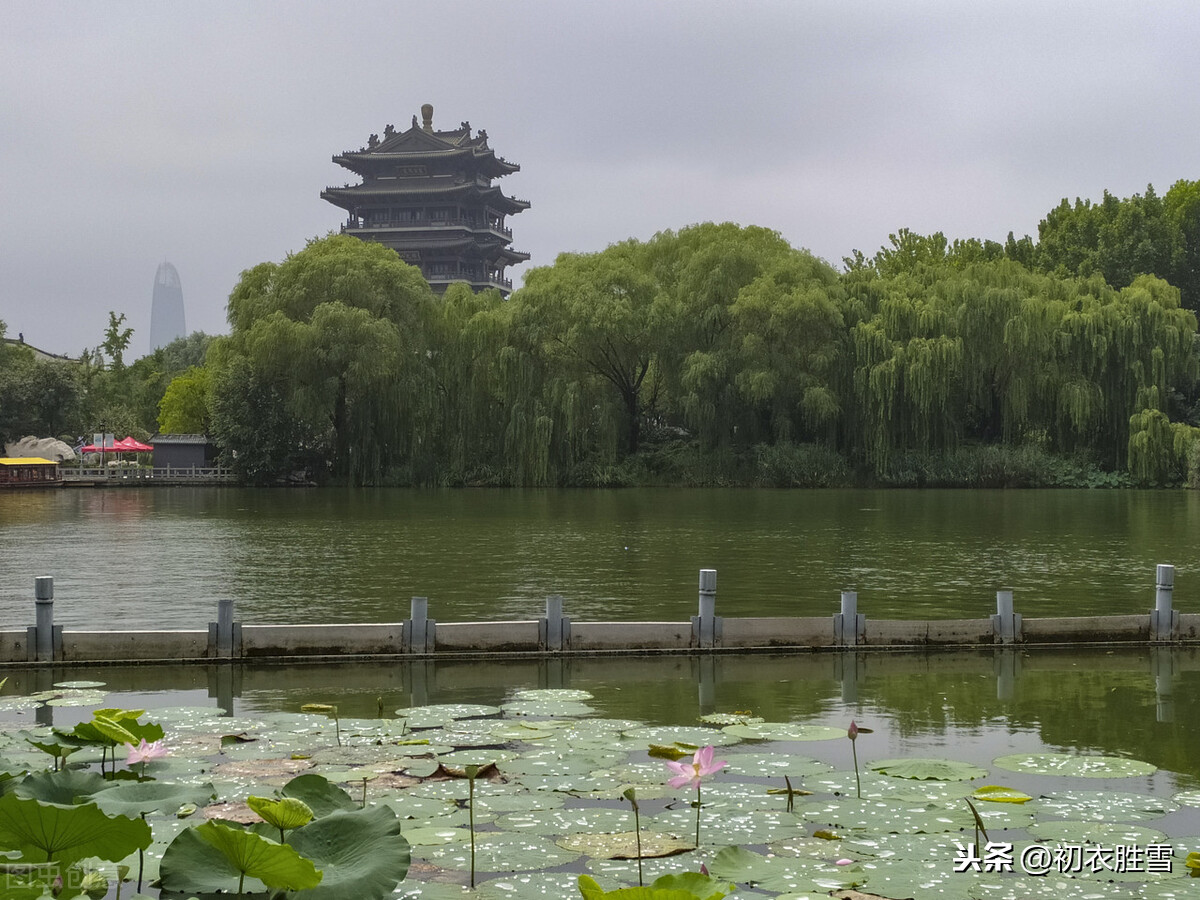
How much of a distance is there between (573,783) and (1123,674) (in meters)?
5.30

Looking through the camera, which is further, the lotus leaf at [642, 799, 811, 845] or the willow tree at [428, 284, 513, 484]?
the willow tree at [428, 284, 513, 484]

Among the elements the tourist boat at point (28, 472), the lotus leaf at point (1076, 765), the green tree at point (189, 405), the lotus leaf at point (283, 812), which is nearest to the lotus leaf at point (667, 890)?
the lotus leaf at point (283, 812)

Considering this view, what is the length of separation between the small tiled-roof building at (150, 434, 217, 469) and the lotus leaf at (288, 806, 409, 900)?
4676 centimetres

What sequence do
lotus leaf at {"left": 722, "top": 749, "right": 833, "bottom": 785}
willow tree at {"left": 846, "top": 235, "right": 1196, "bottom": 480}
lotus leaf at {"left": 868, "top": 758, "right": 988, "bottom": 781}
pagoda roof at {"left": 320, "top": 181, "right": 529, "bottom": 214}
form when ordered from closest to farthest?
lotus leaf at {"left": 868, "top": 758, "right": 988, "bottom": 781}, lotus leaf at {"left": 722, "top": 749, "right": 833, "bottom": 785}, willow tree at {"left": 846, "top": 235, "right": 1196, "bottom": 480}, pagoda roof at {"left": 320, "top": 181, "right": 529, "bottom": 214}

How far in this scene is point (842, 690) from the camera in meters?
8.70

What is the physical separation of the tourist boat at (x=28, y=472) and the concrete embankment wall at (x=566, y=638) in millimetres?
40513

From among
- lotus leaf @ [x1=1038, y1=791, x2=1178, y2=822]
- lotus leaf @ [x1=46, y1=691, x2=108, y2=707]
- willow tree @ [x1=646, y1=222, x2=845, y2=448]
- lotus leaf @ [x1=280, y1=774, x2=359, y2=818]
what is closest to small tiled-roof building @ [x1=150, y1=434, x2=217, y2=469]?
willow tree @ [x1=646, y1=222, x2=845, y2=448]

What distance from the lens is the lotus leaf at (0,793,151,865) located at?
9.77ft

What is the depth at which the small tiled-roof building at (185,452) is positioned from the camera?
48.1 meters

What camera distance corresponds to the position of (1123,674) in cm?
930

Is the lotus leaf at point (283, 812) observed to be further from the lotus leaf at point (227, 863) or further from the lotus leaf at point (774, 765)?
the lotus leaf at point (774, 765)

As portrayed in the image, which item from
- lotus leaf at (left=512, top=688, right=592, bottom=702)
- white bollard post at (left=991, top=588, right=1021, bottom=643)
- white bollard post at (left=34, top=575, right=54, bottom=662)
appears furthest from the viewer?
white bollard post at (left=991, top=588, right=1021, bottom=643)

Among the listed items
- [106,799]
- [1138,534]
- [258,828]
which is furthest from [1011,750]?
[1138,534]

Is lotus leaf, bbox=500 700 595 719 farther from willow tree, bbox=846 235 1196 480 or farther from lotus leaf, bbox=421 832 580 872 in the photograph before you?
willow tree, bbox=846 235 1196 480
